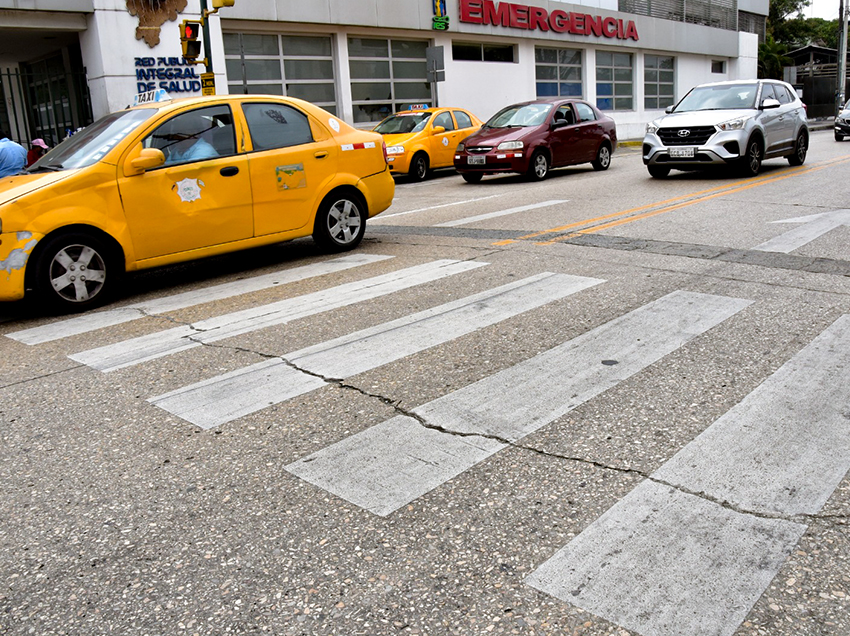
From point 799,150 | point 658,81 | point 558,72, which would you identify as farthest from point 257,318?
point 658,81

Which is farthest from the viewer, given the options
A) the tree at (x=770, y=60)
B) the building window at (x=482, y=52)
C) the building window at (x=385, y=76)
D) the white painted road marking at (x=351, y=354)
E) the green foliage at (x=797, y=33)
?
the green foliage at (x=797, y=33)

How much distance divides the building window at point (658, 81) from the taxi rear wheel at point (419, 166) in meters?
24.3

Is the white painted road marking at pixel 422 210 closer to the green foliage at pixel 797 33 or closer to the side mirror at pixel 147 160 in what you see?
the side mirror at pixel 147 160

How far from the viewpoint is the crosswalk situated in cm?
279

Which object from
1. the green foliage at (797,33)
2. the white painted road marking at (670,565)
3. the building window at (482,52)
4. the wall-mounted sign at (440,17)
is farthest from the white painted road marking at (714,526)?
the green foliage at (797,33)

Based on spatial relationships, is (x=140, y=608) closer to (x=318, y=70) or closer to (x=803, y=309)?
(x=803, y=309)

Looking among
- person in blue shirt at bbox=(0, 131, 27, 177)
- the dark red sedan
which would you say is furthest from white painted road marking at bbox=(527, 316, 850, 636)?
the dark red sedan

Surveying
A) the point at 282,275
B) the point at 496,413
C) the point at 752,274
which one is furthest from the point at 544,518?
the point at 282,275

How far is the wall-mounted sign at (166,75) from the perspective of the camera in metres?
21.0

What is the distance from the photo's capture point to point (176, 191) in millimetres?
7344

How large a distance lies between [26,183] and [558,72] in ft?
101

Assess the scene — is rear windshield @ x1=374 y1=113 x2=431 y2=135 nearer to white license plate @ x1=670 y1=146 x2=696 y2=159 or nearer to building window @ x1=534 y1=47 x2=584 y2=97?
white license plate @ x1=670 y1=146 x2=696 y2=159

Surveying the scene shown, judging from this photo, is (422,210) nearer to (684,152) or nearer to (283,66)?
(684,152)

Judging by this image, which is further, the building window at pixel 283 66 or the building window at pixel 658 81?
the building window at pixel 658 81
